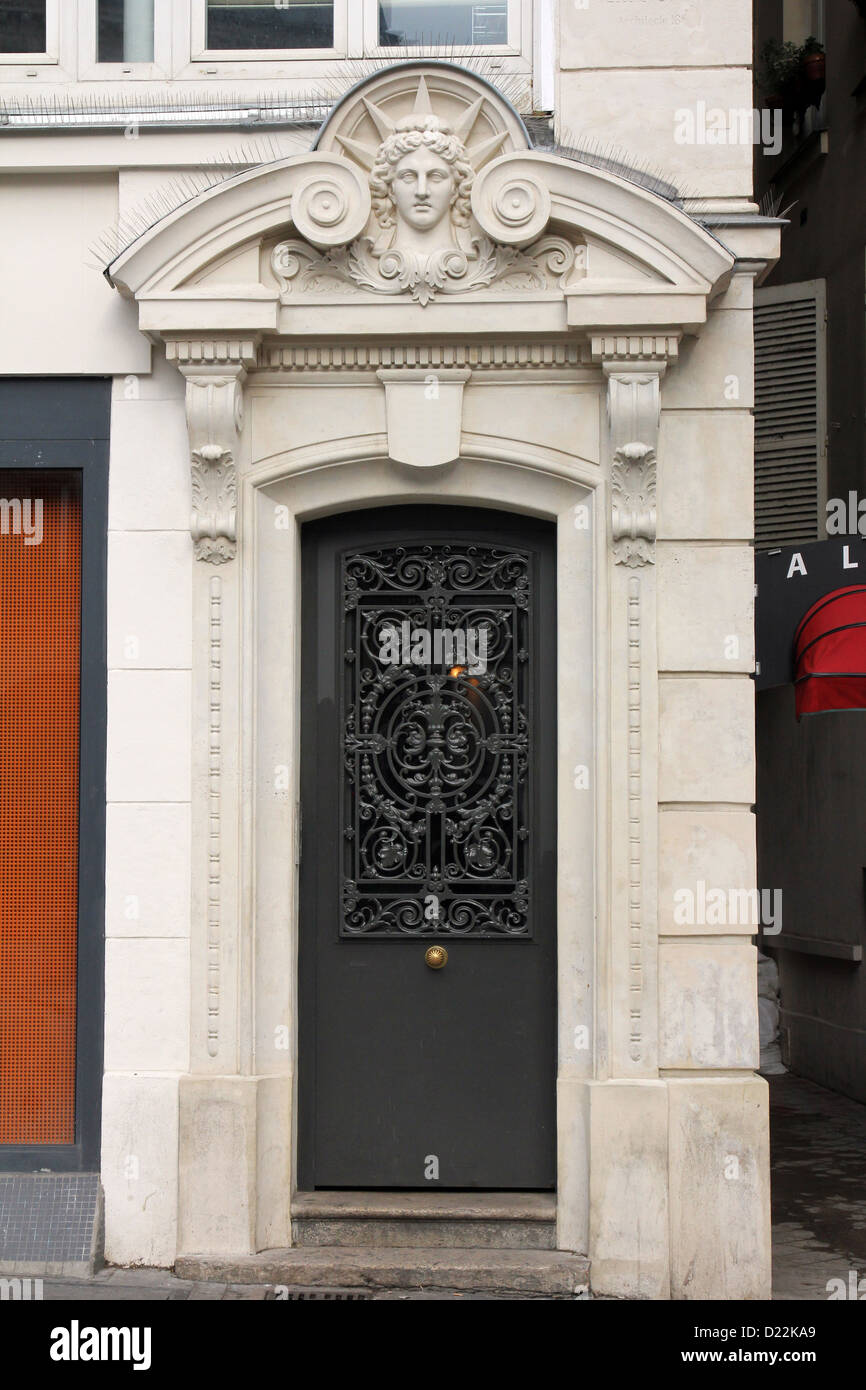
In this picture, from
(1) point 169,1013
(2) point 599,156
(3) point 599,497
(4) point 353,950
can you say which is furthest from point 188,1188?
(2) point 599,156

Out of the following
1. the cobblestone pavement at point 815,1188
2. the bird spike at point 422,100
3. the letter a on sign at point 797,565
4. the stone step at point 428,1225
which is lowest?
the cobblestone pavement at point 815,1188

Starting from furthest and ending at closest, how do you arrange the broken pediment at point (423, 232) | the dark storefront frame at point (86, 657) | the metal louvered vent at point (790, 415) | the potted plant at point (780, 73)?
the potted plant at point (780, 73), the metal louvered vent at point (790, 415), the dark storefront frame at point (86, 657), the broken pediment at point (423, 232)

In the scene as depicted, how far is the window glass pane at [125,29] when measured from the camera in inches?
282

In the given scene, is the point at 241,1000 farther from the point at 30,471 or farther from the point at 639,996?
the point at 30,471

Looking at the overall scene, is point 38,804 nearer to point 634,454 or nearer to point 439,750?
point 439,750

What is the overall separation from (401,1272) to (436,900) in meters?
1.59

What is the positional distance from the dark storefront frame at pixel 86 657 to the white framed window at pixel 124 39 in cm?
151

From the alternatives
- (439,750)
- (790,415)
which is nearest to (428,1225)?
(439,750)

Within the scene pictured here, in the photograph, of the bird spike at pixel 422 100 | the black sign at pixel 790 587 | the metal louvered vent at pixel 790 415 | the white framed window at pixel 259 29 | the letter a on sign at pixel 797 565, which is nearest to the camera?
the bird spike at pixel 422 100

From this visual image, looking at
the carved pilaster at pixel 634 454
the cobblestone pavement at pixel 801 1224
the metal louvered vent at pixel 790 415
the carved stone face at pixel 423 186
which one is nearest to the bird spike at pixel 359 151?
the carved stone face at pixel 423 186

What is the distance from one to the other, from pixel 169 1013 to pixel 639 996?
6.78ft

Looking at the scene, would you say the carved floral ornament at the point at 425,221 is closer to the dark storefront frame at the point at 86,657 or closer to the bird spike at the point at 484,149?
the bird spike at the point at 484,149

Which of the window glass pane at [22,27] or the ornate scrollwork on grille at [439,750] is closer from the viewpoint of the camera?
the ornate scrollwork on grille at [439,750]

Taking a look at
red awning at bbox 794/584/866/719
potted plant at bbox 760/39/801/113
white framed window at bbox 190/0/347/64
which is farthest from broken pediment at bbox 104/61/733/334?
potted plant at bbox 760/39/801/113
